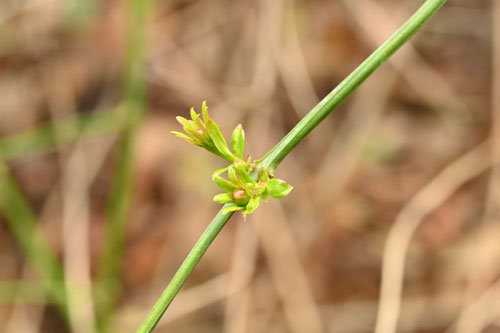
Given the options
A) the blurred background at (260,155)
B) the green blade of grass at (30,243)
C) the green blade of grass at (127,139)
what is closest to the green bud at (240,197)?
the green blade of grass at (127,139)

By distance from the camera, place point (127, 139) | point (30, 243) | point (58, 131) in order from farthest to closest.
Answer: point (58, 131) → point (30, 243) → point (127, 139)

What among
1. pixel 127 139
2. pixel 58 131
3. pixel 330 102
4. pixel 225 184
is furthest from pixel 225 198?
pixel 58 131

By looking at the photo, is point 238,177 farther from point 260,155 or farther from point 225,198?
point 260,155

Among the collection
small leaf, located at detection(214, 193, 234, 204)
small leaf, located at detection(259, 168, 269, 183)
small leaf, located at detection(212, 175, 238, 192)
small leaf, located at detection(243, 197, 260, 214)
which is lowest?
small leaf, located at detection(243, 197, 260, 214)

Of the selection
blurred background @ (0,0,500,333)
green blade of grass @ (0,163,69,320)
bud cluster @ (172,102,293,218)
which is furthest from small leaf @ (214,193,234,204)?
blurred background @ (0,0,500,333)

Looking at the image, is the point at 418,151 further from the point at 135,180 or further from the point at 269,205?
the point at 135,180

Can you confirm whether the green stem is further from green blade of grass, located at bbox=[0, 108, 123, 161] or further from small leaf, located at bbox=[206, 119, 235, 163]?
green blade of grass, located at bbox=[0, 108, 123, 161]

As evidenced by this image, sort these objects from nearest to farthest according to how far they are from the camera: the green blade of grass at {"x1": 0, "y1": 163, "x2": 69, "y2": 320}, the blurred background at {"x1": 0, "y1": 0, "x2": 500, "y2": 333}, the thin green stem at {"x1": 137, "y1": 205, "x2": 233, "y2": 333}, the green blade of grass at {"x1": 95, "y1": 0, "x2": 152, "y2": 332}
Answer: the thin green stem at {"x1": 137, "y1": 205, "x2": 233, "y2": 333} → the green blade of grass at {"x1": 95, "y1": 0, "x2": 152, "y2": 332} → the green blade of grass at {"x1": 0, "y1": 163, "x2": 69, "y2": 320} → the blurred background at {"x1": 0, "y1": 0, "x2": 500, "y2": 333}
